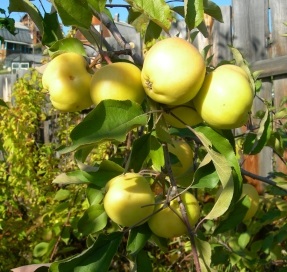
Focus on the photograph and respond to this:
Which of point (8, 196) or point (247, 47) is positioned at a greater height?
point (247, 47)

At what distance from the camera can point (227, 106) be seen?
0.76m

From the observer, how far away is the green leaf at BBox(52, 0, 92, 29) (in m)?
0.80

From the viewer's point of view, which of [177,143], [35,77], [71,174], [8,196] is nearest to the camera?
[71,174]

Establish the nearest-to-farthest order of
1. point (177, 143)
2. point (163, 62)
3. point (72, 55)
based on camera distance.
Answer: point (163, 62)
point (72, 55)
point (177, 143)

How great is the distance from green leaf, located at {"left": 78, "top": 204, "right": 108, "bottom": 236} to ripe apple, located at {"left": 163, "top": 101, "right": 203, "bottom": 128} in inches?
12.1

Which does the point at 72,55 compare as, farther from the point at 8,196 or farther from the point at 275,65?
the point at 275,65

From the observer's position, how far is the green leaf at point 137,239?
0.94 metres

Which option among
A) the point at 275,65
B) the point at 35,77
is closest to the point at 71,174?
the point at 275,65

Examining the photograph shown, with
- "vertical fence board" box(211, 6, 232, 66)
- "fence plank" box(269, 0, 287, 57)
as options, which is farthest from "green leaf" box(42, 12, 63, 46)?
"vertical fence board" box(211, 6, 232, 66)

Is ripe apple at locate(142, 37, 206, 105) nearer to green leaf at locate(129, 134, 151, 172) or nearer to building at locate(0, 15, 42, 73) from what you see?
green leaf at locate(129, 134, 151, 172)

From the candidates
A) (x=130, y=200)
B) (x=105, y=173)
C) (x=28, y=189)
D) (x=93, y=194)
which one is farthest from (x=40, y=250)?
(x=130, y=200)

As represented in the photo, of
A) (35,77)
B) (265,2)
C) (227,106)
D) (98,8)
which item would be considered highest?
(98,8)

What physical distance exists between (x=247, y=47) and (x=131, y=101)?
2573 millimetres

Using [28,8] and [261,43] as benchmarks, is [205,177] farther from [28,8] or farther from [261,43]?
[261,43]
